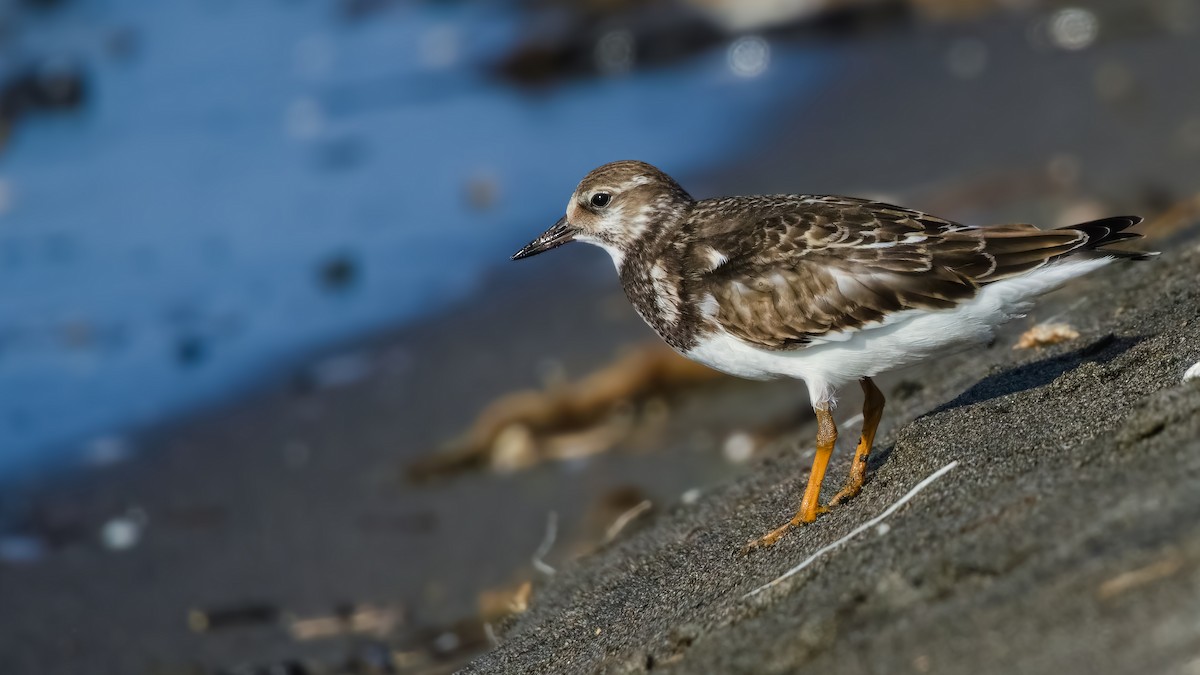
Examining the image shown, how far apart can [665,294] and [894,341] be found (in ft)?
2.12

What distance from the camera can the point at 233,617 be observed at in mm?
4625

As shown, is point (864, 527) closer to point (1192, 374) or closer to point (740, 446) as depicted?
point (1192, 374)

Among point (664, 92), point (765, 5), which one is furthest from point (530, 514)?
point (765, 5)

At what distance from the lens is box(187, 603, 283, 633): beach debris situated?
4.58m

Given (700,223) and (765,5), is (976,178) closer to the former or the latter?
(765,5)

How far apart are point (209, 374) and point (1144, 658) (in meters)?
5.17

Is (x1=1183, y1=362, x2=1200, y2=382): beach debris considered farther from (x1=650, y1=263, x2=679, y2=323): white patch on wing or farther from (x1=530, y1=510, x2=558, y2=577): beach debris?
(x1=530, y1=510, x2=558, y2=577): beach debris

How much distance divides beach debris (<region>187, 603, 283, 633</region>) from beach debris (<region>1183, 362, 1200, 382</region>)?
3080 mm

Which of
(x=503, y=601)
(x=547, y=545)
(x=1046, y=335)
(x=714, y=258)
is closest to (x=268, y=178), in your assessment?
(x=547, y=545)

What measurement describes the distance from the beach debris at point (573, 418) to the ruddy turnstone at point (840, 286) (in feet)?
5.40

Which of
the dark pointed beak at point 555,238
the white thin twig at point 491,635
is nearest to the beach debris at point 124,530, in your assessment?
the white thin twig at point 491,635

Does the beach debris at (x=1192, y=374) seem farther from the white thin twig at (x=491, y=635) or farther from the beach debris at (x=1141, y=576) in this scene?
the white thin twig at (x=491, y=635)

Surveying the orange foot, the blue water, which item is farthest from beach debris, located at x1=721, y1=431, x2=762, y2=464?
the blue water

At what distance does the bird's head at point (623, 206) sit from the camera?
388 cm
